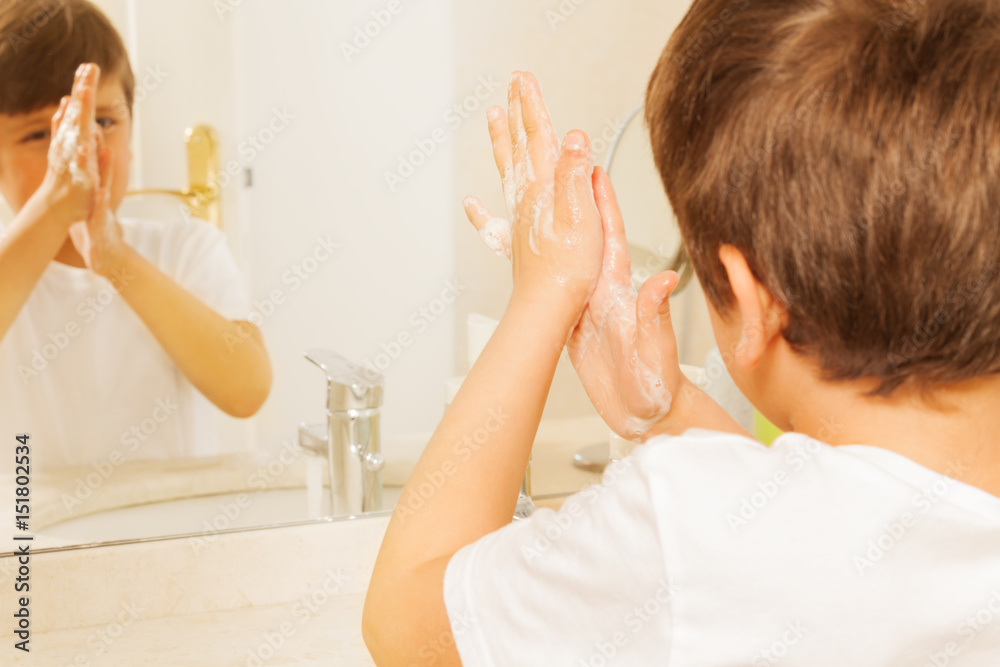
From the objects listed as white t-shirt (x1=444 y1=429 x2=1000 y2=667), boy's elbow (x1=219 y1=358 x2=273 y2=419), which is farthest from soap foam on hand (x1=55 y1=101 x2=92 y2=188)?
white t-shirt (x1=444 y1=429 x2=1000 y2=667)

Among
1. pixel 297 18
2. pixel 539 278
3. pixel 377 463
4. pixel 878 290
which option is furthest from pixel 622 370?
pixel 297 18

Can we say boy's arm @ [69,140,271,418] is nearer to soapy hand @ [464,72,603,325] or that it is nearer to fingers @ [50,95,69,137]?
fingers @ [50,95,69,137]

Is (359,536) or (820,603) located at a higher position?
(820,603)

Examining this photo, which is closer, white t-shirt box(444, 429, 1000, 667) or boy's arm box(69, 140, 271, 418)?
white t-shirt box(444, 429, 1000, 667)

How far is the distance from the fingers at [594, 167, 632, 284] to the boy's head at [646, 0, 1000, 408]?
0.09m


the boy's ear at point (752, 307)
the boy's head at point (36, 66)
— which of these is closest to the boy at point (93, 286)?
the boy's head at point (36, 66)

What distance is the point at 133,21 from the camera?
31.2 inches

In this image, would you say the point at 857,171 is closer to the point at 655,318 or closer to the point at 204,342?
the point at 655,318

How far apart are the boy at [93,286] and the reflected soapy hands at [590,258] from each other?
14.0 inches

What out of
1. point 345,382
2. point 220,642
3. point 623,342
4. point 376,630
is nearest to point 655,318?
point 623,342

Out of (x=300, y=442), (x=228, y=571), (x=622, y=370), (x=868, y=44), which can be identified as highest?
(x=868, y=44)

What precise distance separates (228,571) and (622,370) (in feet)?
1.53

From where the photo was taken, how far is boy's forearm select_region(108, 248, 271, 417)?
83 centimetres

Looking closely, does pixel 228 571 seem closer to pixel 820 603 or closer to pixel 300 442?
pixel 300 442
